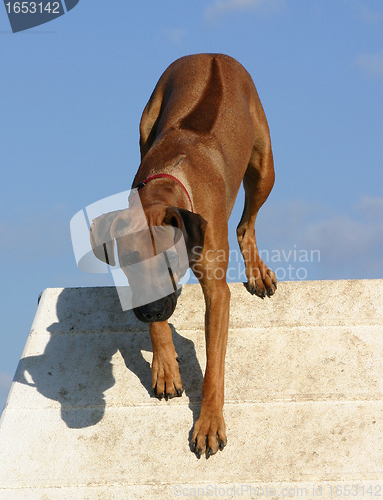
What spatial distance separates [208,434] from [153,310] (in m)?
1.35

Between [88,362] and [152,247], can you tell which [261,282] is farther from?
[152,247]

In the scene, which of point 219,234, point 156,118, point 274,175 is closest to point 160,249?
point 219,234

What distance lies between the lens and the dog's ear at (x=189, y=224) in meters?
4.45

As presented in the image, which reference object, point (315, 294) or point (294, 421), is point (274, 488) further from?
point (315, 294)

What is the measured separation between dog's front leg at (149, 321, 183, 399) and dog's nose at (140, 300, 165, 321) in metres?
1.12

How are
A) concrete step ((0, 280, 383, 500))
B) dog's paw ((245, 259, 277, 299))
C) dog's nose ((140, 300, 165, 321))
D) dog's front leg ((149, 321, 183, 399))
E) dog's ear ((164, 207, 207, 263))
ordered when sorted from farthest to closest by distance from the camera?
1. dog's paw ((245, 259, 277, 299))
2. dog's front leg ((149, 321, 183, 399))
3. concrete step ((0, 280, 383, 500))
4. dog's ear ((164, 207, 207, 263))
5. dog's nose ((140, 300, 165, 321))

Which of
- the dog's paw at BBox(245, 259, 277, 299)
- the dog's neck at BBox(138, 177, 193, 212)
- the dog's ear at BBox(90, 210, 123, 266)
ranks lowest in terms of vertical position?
the dog's paw at BBox(245, 259, 277, 299)

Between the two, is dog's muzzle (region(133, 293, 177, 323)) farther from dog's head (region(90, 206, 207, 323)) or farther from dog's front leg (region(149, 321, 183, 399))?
dog's front leg (region(149, 321, 183, 399))

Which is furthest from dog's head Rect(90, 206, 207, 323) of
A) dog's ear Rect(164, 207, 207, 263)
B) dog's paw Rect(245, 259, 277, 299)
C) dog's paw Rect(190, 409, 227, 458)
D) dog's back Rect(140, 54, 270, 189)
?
dog's paw Rect(245, 259, 277, 299)

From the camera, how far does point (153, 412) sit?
535 cm

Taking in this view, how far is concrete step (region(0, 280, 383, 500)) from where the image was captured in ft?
16.1

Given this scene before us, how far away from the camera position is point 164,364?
5.50 m

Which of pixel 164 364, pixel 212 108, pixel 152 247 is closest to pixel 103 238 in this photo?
pixel 152 247

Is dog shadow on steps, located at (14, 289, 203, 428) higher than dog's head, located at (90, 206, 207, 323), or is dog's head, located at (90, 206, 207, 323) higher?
dog's head, located at (90, 206, 207, 323)
